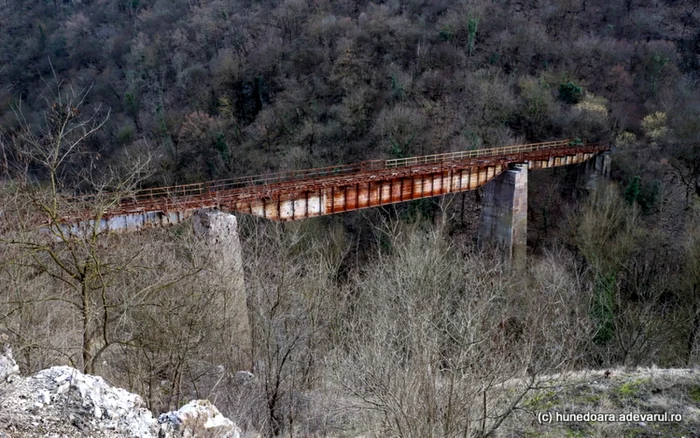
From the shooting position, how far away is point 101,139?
4762 cm

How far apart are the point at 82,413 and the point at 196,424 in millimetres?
1102

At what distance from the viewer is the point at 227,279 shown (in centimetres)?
1223

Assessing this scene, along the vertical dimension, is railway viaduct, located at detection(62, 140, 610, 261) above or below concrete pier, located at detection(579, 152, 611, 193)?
above

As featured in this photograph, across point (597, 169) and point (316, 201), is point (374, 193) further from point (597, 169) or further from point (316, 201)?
point (597, 169)

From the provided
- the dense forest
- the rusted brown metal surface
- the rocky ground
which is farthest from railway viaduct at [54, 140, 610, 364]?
the rocky ground

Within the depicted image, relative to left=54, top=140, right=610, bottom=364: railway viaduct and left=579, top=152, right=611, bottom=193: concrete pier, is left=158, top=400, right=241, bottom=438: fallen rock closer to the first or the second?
left=54, top=140, right=610, bottom=364: railway viaduct

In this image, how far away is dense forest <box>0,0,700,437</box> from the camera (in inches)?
299

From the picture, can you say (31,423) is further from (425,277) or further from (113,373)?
(425,277)

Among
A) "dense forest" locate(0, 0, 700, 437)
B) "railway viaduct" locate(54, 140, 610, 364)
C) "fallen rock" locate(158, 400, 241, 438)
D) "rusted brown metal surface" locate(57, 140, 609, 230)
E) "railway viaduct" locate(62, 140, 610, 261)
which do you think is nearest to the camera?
"fallen rock" locate(158, 400, 241, 438)

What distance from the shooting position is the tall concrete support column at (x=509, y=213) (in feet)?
75.5

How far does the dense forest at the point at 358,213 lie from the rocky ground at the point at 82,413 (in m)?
2.08

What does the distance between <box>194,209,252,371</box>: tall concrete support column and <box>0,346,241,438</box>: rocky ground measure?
16.6 feet

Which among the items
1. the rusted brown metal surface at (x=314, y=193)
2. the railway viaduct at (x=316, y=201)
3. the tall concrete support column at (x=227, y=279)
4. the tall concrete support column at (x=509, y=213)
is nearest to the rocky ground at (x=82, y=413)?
the railway viaduct at (x=316, y=201)

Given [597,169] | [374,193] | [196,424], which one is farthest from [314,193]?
[597,169]
